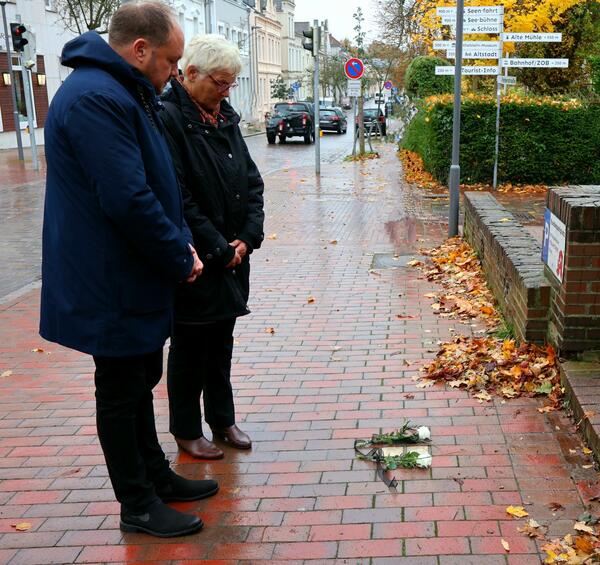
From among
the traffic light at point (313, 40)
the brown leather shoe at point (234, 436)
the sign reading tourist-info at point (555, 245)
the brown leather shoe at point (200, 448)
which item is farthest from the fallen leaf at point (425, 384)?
the traffic light at point (313, 40)

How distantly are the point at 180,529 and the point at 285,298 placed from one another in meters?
4.20

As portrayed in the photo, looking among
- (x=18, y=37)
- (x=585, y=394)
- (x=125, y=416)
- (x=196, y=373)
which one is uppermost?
(x=18, y=37)

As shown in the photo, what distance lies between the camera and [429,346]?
5555 mm

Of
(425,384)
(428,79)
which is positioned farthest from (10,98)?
(425,384)

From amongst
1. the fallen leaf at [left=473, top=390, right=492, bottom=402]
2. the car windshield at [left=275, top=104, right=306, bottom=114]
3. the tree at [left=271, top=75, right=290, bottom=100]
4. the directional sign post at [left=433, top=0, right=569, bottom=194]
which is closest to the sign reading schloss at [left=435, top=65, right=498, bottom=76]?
the directional sign post at [left=433, top=0, right=569, bottom=194]

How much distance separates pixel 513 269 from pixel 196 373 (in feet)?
8.24

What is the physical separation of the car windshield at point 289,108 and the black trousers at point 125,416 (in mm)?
33967

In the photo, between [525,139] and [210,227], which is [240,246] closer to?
[210,227]

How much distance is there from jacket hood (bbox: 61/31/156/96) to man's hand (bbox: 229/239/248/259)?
108 cm

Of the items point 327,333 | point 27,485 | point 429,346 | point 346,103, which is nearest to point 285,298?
point 327,333

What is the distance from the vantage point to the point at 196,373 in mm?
3852

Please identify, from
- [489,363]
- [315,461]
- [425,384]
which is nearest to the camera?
[315,461]

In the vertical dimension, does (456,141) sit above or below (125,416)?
above

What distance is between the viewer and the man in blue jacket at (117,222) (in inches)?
109
